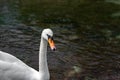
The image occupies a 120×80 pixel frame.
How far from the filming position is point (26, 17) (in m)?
13.2

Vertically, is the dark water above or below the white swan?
below

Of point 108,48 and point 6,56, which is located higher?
point 6,56

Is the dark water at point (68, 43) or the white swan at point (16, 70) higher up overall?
the white swan at point (16, 70)

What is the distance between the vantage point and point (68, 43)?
1041cm

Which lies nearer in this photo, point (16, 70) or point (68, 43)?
point (16, 70)

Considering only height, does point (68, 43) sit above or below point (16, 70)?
below

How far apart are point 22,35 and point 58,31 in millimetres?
1225

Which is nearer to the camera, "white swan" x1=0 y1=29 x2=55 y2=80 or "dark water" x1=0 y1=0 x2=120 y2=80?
"white swan" x1=0 y1=29 x2=55 y2=80

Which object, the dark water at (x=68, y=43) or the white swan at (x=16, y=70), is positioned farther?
the dark water at (x=68, y=43)

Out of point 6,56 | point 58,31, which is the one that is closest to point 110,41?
point 58,31

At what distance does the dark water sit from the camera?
8.56 meters

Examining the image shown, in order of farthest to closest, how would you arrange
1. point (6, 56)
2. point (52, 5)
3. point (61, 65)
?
point (52, 5) < point (61, 65) < point (6, 56)

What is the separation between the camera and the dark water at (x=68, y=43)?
8562 millimetres

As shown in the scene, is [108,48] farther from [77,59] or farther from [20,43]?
[20,43]
